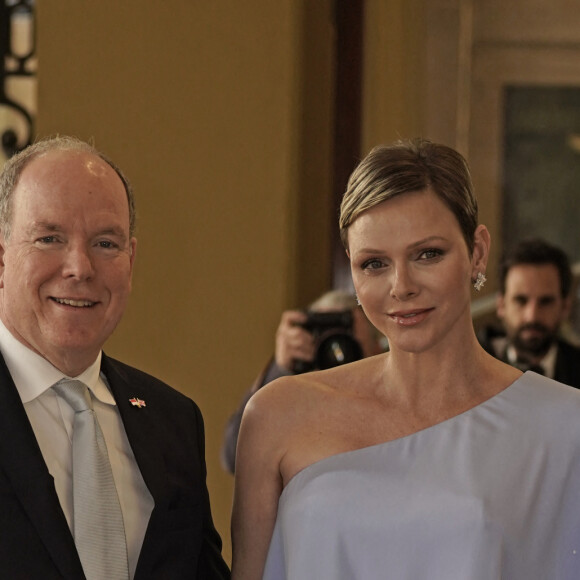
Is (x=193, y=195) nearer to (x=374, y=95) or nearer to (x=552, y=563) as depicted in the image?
(x=374, y=95)

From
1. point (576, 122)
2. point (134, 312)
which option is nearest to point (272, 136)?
point (134, 312)

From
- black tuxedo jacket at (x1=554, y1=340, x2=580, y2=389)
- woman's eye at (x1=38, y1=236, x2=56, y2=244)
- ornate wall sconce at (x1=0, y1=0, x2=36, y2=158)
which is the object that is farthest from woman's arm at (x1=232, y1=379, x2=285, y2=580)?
ornate wall sconce at (x1=0, y1=0, x2=36, y2=158)

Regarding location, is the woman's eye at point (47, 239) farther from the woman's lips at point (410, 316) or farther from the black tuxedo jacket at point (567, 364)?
the black tuxedo jacket at point (567, 364)

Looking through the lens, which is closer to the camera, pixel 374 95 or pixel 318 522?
pixel 318 522

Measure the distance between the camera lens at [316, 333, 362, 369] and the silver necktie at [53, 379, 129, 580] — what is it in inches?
60.6

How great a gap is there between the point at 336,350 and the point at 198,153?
1.37 m

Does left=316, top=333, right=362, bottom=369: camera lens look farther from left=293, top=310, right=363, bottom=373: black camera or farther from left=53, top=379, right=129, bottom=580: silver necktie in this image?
left=53, top=379, right=129, bottom=580: silver necktie

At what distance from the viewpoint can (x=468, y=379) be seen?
2.18 m

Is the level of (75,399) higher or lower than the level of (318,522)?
higher

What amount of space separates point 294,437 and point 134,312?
2374 mm

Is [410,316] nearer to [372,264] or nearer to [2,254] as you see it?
[372,264]

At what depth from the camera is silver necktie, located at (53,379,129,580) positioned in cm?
182

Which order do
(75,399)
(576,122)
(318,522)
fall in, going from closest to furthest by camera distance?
(75,399)
(318,522)
(576,122)

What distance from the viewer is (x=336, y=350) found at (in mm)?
3420
